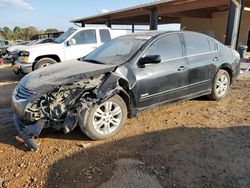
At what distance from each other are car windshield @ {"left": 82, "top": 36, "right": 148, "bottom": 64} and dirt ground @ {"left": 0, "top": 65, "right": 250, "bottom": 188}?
3.94 ft

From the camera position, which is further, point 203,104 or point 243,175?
point 203,104

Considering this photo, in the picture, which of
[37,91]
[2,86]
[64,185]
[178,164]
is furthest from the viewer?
[2,86]

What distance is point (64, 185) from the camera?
292cm

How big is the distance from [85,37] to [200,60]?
18.3ft

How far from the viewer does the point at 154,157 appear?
350 centimetres

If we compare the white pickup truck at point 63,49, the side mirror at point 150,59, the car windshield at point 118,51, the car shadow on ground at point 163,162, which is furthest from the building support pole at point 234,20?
the car shadow on ground at point 163,162

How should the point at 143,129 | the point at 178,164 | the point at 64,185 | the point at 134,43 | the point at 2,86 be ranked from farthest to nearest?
the point at 2,86, the point at 134,43, the point at 143,129, the point at 178,164, the point at 64,185

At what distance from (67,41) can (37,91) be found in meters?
5.92

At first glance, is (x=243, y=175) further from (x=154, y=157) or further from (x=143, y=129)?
(x=143, y=129)

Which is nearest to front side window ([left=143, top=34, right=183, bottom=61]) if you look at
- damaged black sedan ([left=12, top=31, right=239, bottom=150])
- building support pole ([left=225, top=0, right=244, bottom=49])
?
damaged black sedan ([left=12, top=31, right=239, bottom=150])

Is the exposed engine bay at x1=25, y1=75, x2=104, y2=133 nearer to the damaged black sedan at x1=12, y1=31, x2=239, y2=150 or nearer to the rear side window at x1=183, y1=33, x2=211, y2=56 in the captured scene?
the damaged black sedan at x1=12, y1=31, x2=239, y2=150

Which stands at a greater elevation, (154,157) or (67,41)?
(67,41)

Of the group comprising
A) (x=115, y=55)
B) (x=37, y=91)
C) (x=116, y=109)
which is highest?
(x=115, y=55)

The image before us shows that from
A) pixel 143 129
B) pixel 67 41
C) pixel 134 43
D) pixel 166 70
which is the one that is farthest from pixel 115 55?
pixel 67 41
